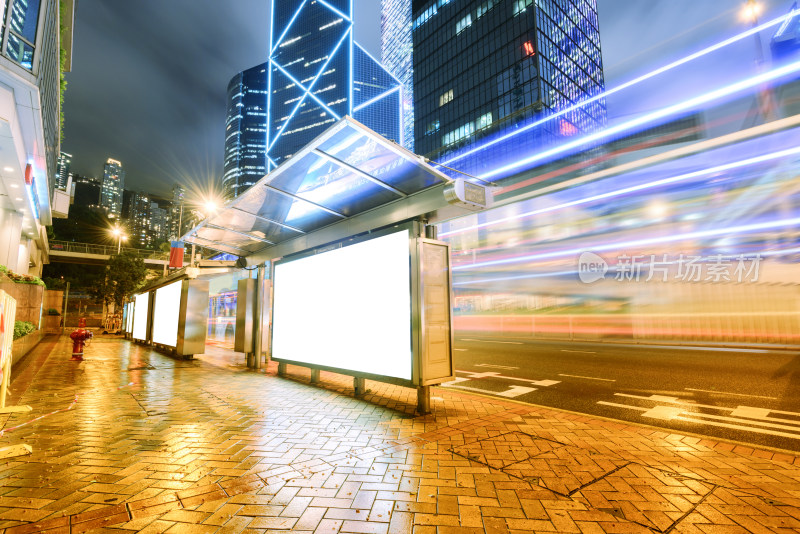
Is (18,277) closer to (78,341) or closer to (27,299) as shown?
(27,299)

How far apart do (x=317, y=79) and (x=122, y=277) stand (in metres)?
82.3

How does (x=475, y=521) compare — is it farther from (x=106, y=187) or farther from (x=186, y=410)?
(x=106, y=187)

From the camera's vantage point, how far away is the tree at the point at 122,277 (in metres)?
30.8

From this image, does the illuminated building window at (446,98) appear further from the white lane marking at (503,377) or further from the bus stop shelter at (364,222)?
the bus stop shelter at (364,222)

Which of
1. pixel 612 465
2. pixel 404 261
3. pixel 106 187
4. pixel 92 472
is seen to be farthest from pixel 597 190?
pixel 106 187

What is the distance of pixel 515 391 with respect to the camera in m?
6.71

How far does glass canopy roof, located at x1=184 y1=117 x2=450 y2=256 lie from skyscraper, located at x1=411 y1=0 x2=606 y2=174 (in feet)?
195

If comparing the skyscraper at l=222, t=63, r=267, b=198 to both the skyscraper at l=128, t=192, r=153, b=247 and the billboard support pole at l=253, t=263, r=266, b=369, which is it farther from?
the billboard support pole at l=253, t=263, r=266, b=369

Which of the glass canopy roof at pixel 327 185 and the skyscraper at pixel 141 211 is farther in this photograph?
the skyscraper at pixel 141 211

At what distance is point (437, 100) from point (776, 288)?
238ft

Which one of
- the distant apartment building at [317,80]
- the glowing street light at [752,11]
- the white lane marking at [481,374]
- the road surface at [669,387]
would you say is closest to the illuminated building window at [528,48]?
the distant apartment building at [317,80]

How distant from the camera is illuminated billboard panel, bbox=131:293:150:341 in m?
16.6

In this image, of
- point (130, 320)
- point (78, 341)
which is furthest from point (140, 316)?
point (78, 341)

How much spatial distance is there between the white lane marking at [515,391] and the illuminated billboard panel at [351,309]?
2.45 metres
